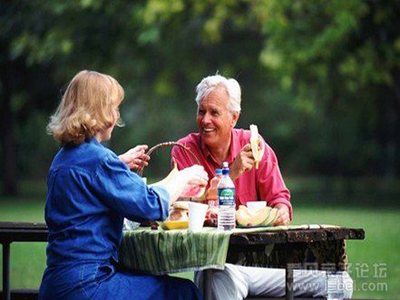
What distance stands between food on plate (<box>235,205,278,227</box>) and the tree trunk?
1120 inches

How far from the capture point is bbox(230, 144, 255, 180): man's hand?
6.12 meters

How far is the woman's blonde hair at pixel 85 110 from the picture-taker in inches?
200

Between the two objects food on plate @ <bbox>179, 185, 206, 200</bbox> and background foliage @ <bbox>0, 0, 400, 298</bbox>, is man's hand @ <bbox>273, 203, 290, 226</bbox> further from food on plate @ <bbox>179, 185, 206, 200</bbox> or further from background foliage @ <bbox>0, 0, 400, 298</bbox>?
background foliage @ <bbox>0, 0, 400, 298</bbox>

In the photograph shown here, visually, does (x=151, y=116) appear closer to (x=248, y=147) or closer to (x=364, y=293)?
(x=364, y=293)

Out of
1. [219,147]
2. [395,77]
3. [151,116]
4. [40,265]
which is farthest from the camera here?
[151,116]

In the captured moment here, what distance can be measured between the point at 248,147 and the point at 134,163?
603 mm

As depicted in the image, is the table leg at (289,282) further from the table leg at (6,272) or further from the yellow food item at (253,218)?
the table leg at (6,272)

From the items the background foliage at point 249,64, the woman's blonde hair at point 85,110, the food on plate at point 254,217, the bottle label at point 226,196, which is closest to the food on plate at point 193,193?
the food on plate at point 254,217

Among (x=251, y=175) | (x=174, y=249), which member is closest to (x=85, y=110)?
(x=174, y=249)

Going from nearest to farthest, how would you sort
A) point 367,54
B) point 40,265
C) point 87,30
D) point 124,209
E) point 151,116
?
point 124,209
point 40,265
point 367,54
point 87,30
point 151,116

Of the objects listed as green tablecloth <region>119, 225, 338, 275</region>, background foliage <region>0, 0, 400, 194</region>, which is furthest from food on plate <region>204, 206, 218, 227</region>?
background foliage <region>0, 0, 400, 194</region>

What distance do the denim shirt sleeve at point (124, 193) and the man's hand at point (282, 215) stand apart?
34.5 inches

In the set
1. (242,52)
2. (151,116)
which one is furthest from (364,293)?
(151,116)

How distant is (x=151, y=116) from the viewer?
167 ft
